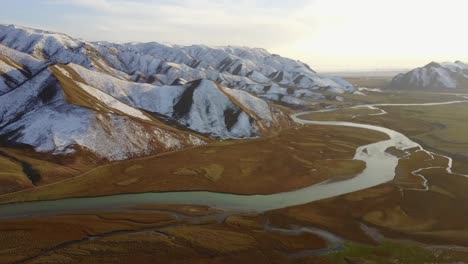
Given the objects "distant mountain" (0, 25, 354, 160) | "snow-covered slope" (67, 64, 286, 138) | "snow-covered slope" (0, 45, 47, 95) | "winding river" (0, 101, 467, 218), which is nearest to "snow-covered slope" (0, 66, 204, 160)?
"distant mountain" (0, 25, 354, 160)

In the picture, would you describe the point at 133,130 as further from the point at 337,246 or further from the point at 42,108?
the point at 337,246

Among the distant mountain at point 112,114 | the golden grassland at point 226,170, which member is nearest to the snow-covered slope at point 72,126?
the distant mountain at point 112,114

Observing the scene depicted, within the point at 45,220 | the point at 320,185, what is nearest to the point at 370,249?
the point at 320,185

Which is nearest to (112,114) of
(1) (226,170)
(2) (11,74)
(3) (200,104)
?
(1) (226,170)

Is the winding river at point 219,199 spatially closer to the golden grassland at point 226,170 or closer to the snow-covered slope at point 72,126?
the golden grassland at point 226,170

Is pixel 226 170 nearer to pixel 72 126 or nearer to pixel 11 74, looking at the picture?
pixel 72 126

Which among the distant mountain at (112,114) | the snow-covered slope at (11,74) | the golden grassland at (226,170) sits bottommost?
the golden grassland at (226,170)

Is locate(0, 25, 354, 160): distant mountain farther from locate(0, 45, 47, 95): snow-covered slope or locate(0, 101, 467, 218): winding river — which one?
locate(0, 101, 467, 218): winding river

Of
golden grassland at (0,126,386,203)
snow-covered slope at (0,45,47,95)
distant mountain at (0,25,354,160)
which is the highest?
snow-covered slope at (0,45,47,95)

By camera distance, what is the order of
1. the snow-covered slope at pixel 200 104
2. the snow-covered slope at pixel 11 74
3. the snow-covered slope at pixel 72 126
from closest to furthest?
the snow-covered slope at pixel 72 126, the snow-covered slope at pixel 11 74, the snow-covered slope at pixel 200 104
